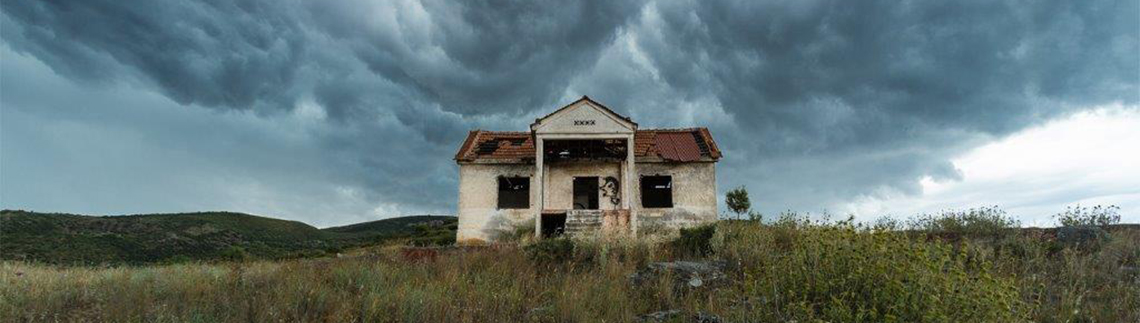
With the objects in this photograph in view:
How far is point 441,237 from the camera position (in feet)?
99.0

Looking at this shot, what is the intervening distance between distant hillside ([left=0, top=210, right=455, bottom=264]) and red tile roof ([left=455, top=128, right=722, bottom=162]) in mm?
5121

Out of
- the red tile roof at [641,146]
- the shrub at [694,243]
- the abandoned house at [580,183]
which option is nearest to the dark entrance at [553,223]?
the abandoned house at [580,183]

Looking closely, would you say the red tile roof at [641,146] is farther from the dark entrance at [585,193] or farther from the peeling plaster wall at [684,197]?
the dark entrance at [585,193]

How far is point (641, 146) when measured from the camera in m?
26.9

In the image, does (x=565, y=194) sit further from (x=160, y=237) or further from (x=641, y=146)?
(x=160, y=237)

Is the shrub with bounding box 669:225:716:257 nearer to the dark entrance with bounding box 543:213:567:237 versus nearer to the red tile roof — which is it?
the dark entrance with bounding box 543:213:567:237

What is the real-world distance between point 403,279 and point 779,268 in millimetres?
5119

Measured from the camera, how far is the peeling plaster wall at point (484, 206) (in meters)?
25.2

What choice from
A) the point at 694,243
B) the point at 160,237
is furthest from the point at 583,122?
the point at 160,237

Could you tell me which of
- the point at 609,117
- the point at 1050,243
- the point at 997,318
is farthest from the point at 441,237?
the point at 997,318

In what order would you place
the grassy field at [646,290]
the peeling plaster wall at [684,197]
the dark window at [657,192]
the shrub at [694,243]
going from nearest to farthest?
1. the grassy field at [646,290]
2. the shrub at [694,243]
3. the peeling plaster wall at [684,197]
4. the dark window at [657,192]

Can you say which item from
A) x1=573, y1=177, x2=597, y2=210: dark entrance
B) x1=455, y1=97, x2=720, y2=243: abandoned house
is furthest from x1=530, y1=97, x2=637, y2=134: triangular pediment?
x1=573, y1=177, x2=597, y2=210: dark entrance

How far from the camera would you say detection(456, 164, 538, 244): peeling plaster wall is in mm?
25188

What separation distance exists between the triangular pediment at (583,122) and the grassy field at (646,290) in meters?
12.6
